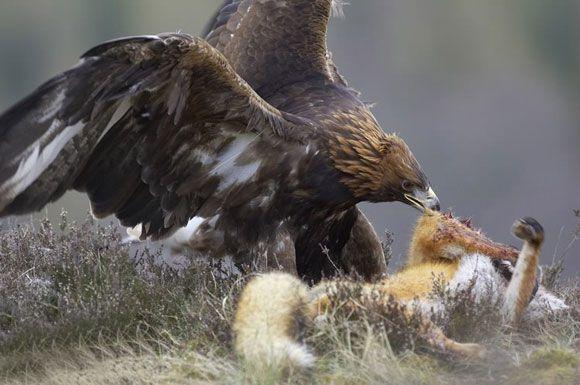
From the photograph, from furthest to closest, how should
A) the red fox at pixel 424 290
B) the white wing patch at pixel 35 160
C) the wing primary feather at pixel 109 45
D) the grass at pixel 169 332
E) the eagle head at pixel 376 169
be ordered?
1. the eagle head at pixel 376 169
2. the white wing patch at pixel 35 160
3. the wing primary feather at pixel 109 45
4. the red fox at pixel 424 290
5. the grass at pixel 169 332

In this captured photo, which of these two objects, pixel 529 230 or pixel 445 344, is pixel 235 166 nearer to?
pixel 529 230

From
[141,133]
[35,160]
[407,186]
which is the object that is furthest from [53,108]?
[407,186]

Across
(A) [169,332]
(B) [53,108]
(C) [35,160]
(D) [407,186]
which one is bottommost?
(A) [169,332]

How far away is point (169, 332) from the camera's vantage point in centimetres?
596

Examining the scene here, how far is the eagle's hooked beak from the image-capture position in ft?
22.8

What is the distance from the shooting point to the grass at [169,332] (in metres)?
5.16

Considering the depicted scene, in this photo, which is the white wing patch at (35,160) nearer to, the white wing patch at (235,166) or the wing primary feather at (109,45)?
the wing primary feather at (109,45)

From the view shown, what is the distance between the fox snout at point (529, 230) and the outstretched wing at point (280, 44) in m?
2.38

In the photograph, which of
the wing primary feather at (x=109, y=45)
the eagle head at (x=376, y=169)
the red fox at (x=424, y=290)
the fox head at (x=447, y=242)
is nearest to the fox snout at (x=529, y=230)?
the red fox at (x=424, y=290)

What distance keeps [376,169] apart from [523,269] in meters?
1.48

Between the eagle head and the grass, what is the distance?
834 millimetres

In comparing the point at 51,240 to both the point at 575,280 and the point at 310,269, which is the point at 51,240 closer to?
the point at 310,269

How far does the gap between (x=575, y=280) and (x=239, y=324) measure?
8.82 ft

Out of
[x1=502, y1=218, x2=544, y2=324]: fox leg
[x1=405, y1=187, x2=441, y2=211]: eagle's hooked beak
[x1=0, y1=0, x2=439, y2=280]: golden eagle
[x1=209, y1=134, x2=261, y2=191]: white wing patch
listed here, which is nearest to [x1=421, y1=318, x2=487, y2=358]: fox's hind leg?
[x1=502, y1=218, x2=544, y2=324]: fox leg
